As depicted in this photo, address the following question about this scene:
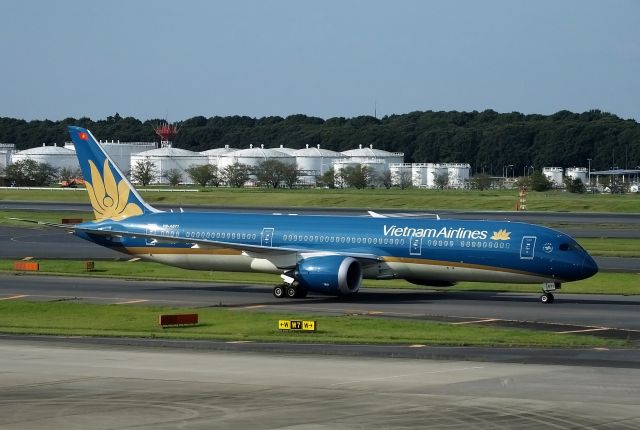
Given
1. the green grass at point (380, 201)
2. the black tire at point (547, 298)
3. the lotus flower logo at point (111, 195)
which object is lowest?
the black tire at point (547, 298)

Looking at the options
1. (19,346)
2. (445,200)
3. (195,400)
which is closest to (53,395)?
(195,400)

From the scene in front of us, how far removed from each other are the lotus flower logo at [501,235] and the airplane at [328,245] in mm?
53

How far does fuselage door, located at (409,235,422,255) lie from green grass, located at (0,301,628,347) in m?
8.80

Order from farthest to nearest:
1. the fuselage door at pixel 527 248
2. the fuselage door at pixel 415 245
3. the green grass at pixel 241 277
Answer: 1. the green grass at pixel 241 277
2. the fuselage door at pixel 415 245
3. the fuselage door at pixel 527 248

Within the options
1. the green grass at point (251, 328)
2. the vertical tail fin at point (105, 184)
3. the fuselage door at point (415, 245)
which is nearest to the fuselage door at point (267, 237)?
the fuselage door at point (415, 245)

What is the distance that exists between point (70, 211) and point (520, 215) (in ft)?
164

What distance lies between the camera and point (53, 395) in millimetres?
29547

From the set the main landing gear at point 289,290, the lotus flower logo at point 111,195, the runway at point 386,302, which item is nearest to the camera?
the runway at point 386,302

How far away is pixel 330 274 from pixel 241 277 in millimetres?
14124

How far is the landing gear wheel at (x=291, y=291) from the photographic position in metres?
56.2

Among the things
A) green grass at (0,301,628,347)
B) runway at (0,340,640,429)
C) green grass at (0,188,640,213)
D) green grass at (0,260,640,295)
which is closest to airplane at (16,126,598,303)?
green grass at (0,260,640,295)

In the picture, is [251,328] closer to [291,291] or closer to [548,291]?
[291,291]

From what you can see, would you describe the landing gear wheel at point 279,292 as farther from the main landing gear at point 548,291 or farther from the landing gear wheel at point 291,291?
the main landing gear at point 548,291

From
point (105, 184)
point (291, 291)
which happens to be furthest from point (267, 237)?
point (105, 184)
